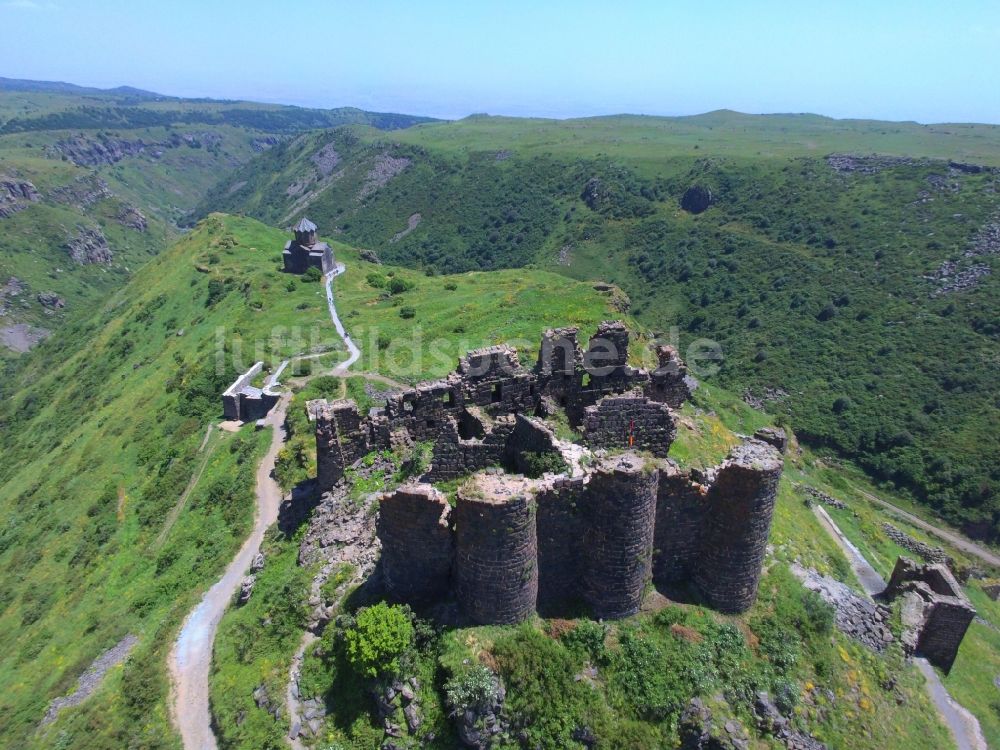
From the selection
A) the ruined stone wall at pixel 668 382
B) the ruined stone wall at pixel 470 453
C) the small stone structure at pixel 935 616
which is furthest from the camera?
the ruined stone wall at pixel 668 382

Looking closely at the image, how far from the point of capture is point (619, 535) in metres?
18.2

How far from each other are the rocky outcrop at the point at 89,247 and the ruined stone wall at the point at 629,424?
213 m

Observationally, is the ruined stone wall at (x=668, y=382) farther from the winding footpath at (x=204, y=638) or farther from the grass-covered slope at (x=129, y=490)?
the grass-covered slope at (x=129, y=490)

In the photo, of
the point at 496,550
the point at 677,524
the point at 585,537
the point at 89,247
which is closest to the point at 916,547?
the point at 677,524

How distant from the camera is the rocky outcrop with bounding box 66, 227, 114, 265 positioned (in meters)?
185

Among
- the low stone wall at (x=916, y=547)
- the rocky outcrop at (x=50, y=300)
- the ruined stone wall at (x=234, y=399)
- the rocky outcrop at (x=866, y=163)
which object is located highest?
the rocky outcrop at (x=866, y=163)

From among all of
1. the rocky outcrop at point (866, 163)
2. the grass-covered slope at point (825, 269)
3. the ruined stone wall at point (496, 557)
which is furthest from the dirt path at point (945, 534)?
the rocky outcrop at point (866, 163)

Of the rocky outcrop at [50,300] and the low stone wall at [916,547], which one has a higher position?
the low stone wall at [916,547]

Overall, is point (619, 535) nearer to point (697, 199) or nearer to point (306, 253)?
point (306, 253)

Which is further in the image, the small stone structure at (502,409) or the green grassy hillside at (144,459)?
the green grassy hillside at (144,459)

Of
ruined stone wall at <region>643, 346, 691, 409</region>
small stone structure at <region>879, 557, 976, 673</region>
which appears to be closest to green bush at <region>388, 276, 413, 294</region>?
ruined stone wall at <region>643, 346, 691, 409</region>

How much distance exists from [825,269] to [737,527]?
4384 inches

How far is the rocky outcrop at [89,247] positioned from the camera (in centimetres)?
18538

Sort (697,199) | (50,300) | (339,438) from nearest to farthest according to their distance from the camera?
(339,438) → (697,199) → (50,300)
